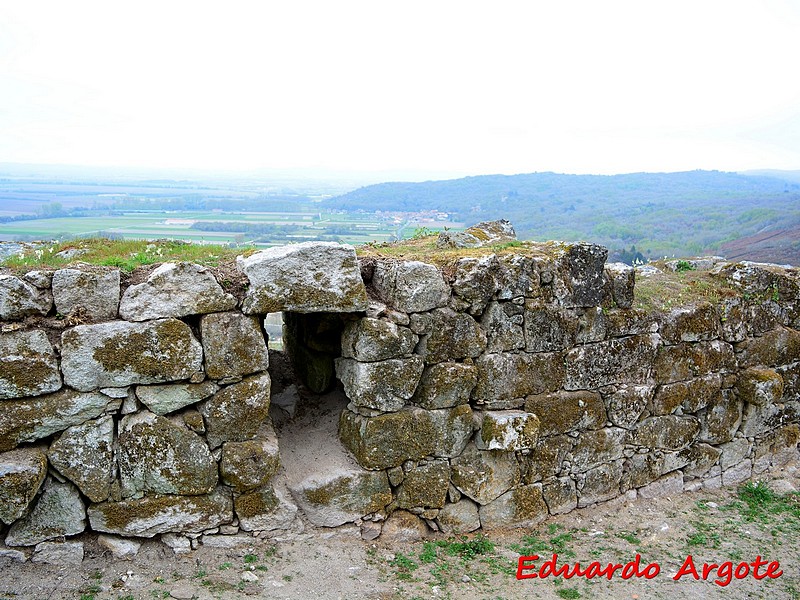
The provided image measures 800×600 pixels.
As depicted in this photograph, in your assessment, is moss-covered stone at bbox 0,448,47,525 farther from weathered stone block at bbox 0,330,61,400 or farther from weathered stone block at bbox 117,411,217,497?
weathered stone block at bbox 117,411,217,497

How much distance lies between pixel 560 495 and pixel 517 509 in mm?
752

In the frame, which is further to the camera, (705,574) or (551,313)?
(551,313)

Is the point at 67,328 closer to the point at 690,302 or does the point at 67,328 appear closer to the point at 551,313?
the point at 551,313

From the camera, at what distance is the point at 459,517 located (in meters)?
8.65

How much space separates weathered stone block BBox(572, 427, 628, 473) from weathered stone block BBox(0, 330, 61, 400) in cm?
679

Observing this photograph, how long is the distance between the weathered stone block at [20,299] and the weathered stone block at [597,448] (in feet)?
23.1

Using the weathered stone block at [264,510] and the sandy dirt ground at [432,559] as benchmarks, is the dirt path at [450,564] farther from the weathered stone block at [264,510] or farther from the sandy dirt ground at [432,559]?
the weathered stone block at [264,510]

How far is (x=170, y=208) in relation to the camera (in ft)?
114

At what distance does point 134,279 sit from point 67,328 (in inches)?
33.9

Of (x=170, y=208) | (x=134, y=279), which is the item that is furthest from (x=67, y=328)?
(x=170, y=208)

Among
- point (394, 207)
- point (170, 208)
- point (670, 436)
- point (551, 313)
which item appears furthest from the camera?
point (394, 207)

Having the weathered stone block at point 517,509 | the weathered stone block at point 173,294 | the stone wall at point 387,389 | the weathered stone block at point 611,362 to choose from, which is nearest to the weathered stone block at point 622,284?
the stone wall at point 387,389

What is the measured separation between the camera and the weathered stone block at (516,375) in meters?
8.55

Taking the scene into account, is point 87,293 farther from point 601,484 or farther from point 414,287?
point 601,484
